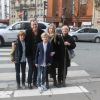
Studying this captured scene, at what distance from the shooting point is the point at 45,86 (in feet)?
31.6

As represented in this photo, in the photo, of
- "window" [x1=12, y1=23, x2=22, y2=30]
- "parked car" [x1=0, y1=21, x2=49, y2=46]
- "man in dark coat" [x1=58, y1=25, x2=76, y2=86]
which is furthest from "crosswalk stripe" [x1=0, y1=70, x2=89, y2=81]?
"window" [x1=12, y1=23, x2=22, y2=30]

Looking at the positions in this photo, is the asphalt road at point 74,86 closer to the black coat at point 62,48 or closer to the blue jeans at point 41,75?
the blue jeans at point 41,75

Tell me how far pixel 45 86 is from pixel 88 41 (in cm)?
2503

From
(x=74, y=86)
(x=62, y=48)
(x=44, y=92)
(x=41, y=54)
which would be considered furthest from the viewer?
(x=74, y=86)

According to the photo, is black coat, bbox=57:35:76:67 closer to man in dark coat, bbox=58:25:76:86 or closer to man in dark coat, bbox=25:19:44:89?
man in dark coat, bbox=58:25:76:86

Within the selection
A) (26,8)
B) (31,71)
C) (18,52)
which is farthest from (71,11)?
(18,52)

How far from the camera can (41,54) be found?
9.46m

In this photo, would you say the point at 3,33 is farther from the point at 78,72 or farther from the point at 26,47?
the point at 26,47

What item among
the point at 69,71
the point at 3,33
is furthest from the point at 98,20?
the point at 69,71

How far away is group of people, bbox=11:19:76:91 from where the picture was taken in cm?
949

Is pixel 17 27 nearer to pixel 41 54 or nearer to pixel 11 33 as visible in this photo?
pixel 11 33

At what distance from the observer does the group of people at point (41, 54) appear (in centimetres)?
949

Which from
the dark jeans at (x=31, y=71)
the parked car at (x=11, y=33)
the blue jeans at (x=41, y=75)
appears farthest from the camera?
the parked car at (x=11, y=33)

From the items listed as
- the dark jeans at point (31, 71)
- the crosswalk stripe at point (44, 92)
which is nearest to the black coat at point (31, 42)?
the dark jeans at point (31, 71)
